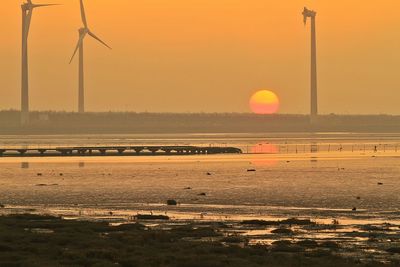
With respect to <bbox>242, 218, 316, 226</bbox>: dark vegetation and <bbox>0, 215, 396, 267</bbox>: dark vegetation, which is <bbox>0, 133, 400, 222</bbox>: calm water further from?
<bbox>0, 215, 396, 267</bbox>: dark vegetation

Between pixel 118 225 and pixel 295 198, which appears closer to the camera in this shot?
pixel 118 225

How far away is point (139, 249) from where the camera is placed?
128 ft

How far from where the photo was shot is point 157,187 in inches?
3110

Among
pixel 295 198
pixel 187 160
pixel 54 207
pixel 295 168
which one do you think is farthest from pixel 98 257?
pixel 187 160

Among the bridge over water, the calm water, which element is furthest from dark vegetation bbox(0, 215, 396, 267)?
the bridge over water

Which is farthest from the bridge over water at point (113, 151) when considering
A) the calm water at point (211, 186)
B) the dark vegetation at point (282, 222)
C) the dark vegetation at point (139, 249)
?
the dark vegetation at point (139, 249)

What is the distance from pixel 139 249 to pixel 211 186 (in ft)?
132

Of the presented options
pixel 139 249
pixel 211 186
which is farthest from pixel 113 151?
pixel 139 249

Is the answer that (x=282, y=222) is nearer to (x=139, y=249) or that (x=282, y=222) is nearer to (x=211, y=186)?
(x=139, y=249)

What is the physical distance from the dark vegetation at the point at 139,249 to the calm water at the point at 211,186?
36.3ft

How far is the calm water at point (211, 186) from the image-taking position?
5953 centimetres

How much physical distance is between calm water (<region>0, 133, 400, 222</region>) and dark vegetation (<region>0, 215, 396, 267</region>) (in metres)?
11.1

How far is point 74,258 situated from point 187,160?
291ft

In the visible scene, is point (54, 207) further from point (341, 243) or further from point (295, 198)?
point (341, 243)
